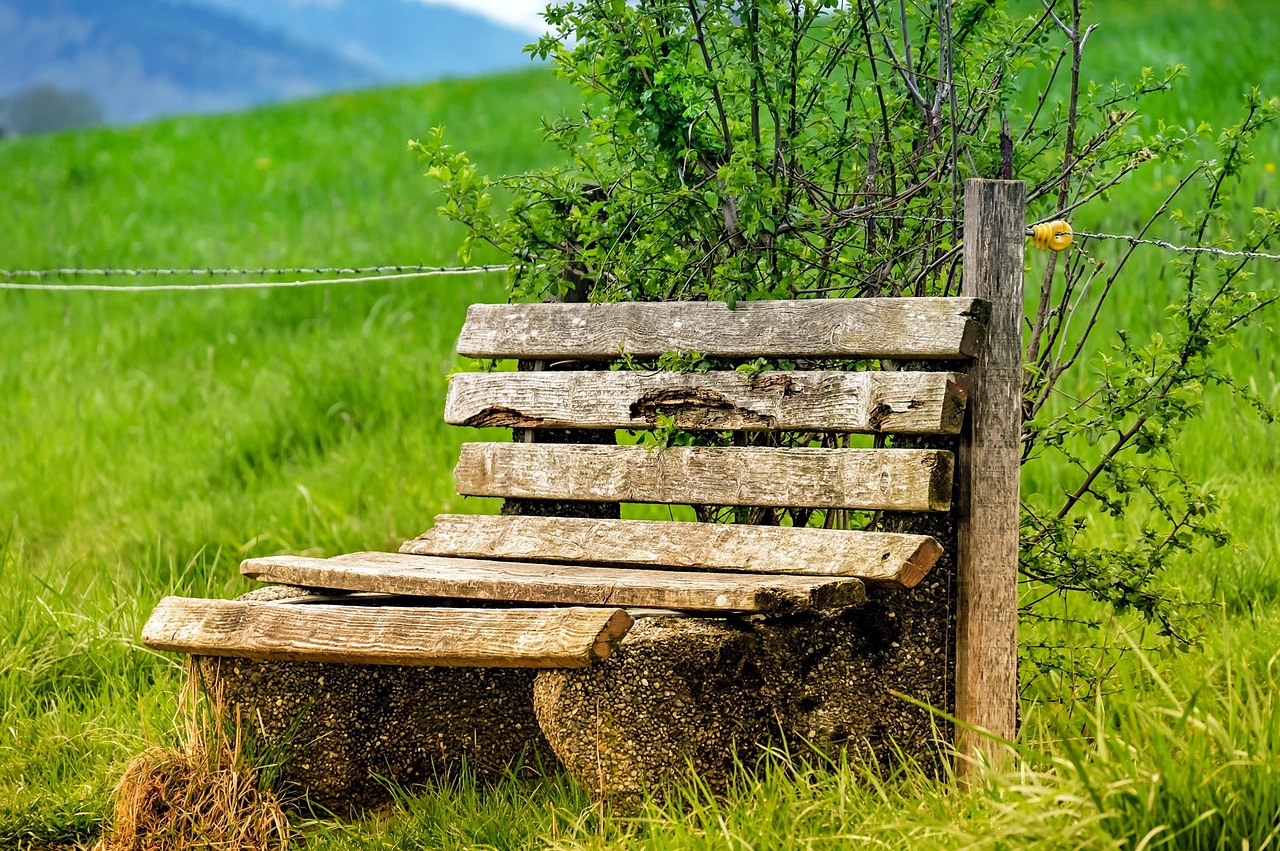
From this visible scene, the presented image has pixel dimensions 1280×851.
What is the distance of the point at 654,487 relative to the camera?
139 inches

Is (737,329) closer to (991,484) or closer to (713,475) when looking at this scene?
(713,475)

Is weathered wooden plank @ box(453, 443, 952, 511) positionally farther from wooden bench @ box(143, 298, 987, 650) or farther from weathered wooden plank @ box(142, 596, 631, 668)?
weathered wooden plank @ box(142, 596, 631, 668)

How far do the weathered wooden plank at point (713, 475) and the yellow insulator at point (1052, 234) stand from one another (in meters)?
0.58

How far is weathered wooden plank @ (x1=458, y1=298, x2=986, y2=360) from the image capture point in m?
3.07

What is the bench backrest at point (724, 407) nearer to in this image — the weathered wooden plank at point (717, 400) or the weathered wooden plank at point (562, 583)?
the weathered wooden plank at point (717, 400)

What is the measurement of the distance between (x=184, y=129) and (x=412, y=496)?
46.3 ft

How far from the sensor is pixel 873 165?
3.54 m

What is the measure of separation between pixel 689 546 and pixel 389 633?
0.85 meters

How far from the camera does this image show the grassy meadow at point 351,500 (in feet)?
8.45

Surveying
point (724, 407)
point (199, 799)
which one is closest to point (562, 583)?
point (724, 407)

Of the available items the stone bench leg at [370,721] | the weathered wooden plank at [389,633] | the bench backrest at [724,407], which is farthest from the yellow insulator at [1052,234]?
the stone bench leg at [370,721]

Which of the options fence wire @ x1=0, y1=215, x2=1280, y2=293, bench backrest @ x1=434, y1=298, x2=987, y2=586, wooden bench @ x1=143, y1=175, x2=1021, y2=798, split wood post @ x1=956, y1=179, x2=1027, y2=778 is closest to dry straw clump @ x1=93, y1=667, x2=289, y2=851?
wooden bench @ x1=143, y1=175, x2=1021, y2=798

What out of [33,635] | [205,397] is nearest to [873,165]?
[33,635]

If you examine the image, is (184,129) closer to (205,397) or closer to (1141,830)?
(205,397)
